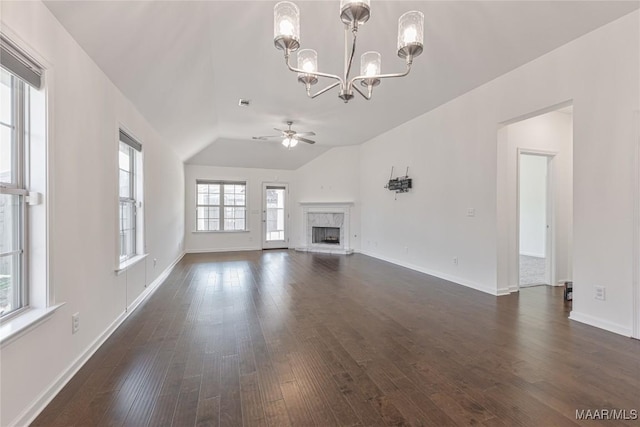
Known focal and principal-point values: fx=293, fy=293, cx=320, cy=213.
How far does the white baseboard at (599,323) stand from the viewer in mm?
2703

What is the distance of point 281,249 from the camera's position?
28.3 feet

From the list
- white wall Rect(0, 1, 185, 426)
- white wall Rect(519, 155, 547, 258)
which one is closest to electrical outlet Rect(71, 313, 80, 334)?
white wall Rect(0, 1, 185, 426)

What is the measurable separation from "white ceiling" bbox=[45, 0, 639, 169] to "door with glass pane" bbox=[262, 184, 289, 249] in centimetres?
393

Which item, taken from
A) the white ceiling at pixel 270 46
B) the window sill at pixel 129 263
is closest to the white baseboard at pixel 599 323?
the white ceiling at pixel 270 46

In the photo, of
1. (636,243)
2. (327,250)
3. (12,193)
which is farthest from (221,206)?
(636,243)

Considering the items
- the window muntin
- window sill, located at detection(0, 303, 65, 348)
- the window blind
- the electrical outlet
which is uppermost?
the window blind

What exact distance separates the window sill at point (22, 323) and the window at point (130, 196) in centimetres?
154

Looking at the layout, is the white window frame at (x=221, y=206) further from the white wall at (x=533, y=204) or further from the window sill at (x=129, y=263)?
the white wall at (x=533, y=204)

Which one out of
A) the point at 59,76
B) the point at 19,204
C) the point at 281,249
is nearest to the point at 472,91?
the point at 59,76

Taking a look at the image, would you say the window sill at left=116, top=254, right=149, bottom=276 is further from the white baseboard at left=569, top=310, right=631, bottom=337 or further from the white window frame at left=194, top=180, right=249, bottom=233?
the white baseboard at left=569, top=310, right=631, bottom=337

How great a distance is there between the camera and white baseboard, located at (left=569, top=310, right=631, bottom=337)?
2.70 meters

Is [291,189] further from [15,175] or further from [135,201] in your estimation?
[15,175]

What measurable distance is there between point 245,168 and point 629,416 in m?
8.23

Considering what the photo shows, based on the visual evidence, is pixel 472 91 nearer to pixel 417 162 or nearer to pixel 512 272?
pixel 417 162
